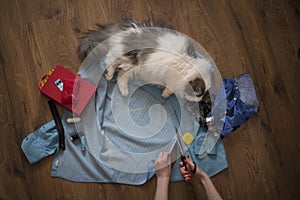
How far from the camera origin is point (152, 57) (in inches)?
43.4

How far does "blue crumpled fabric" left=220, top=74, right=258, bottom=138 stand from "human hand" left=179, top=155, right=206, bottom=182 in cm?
21

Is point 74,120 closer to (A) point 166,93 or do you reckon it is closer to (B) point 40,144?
(B) point 40,144

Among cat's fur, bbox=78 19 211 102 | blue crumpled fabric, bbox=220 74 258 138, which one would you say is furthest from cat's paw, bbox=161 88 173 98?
blue crumpled fabric, bbox=220 74 258 138

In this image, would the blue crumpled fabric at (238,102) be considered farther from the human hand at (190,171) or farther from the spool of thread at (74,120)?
the spool of thread at (74,120)

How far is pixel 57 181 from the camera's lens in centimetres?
122

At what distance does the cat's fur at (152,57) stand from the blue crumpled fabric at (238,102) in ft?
0.60

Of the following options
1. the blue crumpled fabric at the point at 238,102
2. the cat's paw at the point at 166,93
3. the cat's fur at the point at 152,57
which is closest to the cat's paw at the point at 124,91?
the cat's fur at the point at 152,57

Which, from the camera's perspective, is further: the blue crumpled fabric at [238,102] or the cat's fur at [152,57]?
the blue crumpled fabric at [238,102]

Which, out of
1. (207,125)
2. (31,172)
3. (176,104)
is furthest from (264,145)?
(31,172)

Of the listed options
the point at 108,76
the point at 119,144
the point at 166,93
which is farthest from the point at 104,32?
the point at 119,144

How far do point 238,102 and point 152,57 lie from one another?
0.50 m

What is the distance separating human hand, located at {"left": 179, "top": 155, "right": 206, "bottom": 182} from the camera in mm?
1159

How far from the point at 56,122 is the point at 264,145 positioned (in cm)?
106

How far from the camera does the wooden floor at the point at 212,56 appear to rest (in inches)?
48.2
